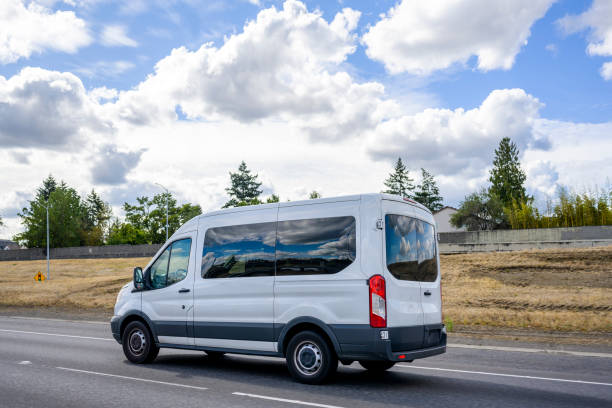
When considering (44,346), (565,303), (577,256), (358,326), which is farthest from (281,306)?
(577,256)

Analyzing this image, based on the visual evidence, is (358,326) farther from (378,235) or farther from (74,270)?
(74,270)

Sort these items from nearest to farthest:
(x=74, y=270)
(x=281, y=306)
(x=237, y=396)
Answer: (x=237, y=396) → (x=281, y=306) → (x=74, y=270)

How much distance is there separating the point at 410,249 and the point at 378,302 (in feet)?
3.56

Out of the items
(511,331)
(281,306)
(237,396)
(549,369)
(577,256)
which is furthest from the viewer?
(577,256)

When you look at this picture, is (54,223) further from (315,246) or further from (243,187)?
(315,246)

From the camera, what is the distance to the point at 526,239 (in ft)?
102

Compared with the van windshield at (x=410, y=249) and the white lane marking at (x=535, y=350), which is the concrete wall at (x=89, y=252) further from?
the van windshield at (x=410, y=249)

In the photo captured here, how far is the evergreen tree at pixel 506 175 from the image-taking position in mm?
75062

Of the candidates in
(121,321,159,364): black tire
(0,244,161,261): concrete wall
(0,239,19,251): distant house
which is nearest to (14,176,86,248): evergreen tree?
(0,244,161,261): concrete wall

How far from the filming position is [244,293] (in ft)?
26.9

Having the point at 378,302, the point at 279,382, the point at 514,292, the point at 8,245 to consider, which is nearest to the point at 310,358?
the point at 279,382

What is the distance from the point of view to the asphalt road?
657cm

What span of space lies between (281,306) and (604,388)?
4360 mm

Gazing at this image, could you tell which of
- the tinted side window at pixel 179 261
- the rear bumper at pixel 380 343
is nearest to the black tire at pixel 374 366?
the rear bumper at pixel 380 343
